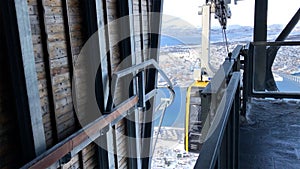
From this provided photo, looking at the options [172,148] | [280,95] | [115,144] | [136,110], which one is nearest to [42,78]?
[115,144]

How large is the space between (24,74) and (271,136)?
2.08 metres

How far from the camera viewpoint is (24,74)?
1.99 metres

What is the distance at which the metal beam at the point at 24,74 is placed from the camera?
1893 mm

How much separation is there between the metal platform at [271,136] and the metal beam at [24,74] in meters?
1.48

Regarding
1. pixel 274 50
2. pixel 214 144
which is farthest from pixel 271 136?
pixel 214 144

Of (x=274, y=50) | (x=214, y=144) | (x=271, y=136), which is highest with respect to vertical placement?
(x=214, y=144)

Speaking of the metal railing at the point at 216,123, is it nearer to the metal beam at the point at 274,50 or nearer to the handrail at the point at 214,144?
the handrail at the point at 214,144

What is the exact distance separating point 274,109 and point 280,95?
1.17ft

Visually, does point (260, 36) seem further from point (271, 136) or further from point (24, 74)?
point (24, 74)

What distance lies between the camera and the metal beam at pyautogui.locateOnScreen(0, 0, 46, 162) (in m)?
1.89

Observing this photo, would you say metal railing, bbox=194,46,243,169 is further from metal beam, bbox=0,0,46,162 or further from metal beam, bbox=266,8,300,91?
metal beam, bbox=266,8,300,91

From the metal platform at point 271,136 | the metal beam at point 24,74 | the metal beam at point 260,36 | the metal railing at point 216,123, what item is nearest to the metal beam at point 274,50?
the metal beam at point 260,36

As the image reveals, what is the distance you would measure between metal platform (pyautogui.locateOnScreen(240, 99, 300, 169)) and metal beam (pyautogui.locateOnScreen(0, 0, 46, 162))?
4.85ft

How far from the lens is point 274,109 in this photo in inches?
134
